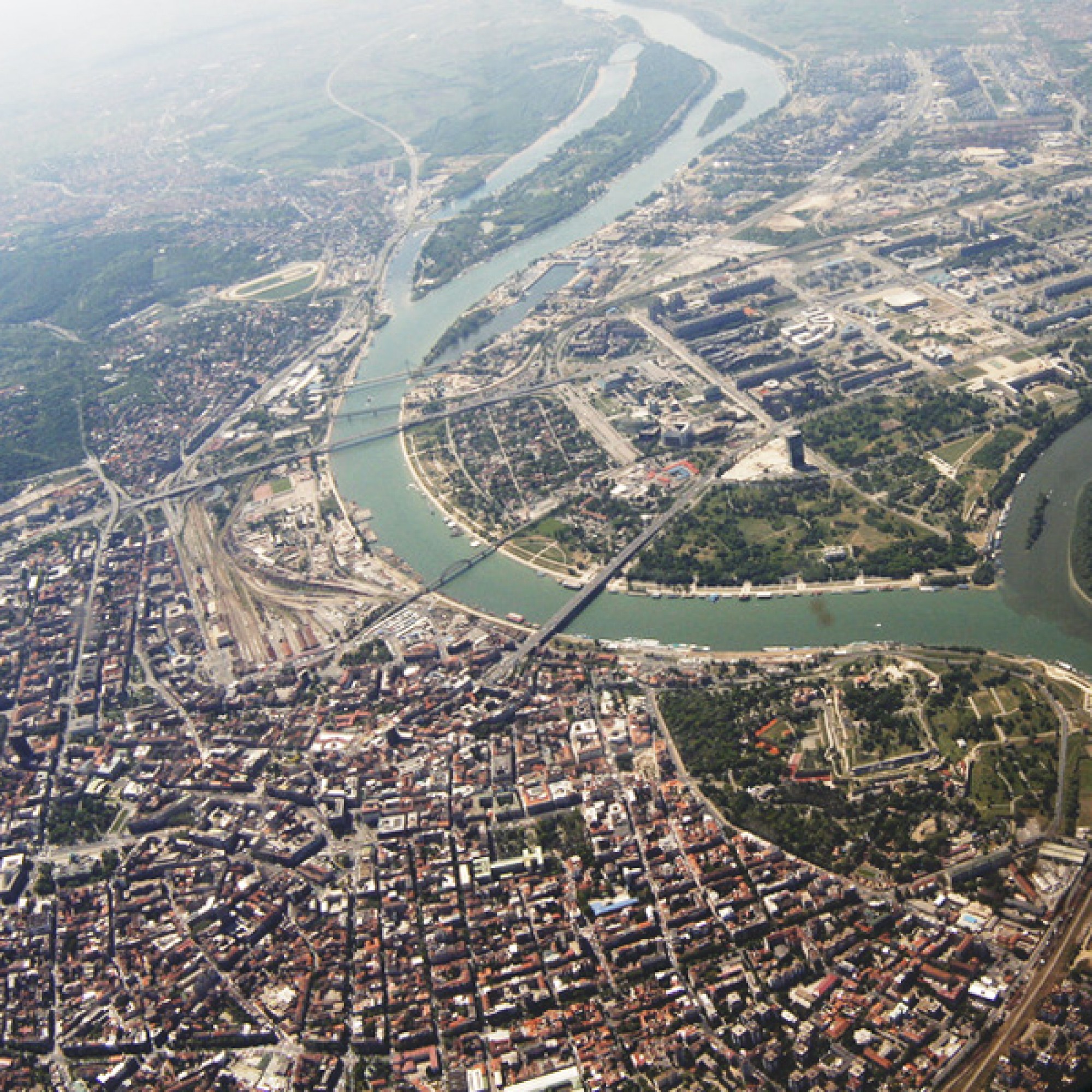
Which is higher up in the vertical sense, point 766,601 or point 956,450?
point 956,450

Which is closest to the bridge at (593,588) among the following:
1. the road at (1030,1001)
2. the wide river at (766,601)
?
the wide river at (766,601)

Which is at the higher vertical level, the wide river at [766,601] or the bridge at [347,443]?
the bridge at [347,443]

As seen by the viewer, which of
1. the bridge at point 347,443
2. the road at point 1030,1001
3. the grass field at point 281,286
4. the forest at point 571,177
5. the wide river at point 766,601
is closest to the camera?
the road at point 1030,1001

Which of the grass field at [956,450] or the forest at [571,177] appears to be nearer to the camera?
the grass field at [956,450]

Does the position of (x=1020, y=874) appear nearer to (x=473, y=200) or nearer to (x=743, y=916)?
(x=743, y=916)

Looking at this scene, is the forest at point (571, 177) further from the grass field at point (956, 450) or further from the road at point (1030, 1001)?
the road at point (1030, 1001)

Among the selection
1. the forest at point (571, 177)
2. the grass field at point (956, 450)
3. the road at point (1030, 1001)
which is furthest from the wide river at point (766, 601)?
the forest at point (571, 177)

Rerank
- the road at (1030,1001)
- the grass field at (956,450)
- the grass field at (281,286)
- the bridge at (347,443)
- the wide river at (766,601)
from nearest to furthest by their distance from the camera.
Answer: the road at (1030,1001) < the wide river at (766,601) < the grass field at (956,450) < the bridge at (347,443) < the grass field at (281,286)

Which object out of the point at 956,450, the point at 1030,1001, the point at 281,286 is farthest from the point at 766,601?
the point at 281,286

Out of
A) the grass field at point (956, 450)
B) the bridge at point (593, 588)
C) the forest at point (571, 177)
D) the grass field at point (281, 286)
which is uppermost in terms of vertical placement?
the forest at point (571, 177)

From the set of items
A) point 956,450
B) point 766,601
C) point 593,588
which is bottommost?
point 766,601

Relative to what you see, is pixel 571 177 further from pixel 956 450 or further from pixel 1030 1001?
pixel 1030 1001
